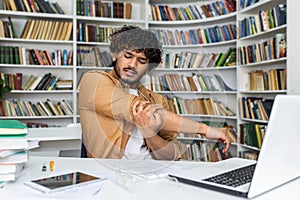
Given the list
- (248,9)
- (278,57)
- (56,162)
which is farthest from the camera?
(248,9)

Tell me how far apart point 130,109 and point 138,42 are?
0.60ft

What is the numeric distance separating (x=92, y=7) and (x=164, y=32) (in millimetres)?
3349

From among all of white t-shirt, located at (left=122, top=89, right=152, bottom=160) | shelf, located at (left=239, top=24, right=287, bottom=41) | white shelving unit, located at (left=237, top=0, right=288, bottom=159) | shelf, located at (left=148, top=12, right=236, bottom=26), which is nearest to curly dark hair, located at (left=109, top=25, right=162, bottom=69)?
white t-shirt, located at (left=122, top=89, right=152, bottom=160)

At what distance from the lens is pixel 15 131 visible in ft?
3.34

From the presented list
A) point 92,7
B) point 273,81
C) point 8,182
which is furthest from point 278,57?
point 8,182

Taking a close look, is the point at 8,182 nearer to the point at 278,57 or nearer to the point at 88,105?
the point at 88,105

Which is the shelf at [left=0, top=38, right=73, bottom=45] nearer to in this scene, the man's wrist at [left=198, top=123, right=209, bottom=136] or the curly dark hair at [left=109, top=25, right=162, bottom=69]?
the curly dark hair at [left=109, top=25, right=162, bottom=69]

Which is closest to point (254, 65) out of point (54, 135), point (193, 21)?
point (193, 21)

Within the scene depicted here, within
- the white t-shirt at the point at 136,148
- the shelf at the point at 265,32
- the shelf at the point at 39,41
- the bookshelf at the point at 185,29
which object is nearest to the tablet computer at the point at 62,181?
the white t-shirt at the point at 136,148

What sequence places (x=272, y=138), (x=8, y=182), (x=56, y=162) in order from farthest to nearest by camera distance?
(x=56, y=162)
(x=8, y=182)
(x=272, y=138)

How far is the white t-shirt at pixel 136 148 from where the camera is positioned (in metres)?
1.02

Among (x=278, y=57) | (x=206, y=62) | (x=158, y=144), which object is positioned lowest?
(x=158, y=144)

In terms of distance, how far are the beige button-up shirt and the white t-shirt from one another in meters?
0.02

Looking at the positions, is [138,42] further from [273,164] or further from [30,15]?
[30,15]
